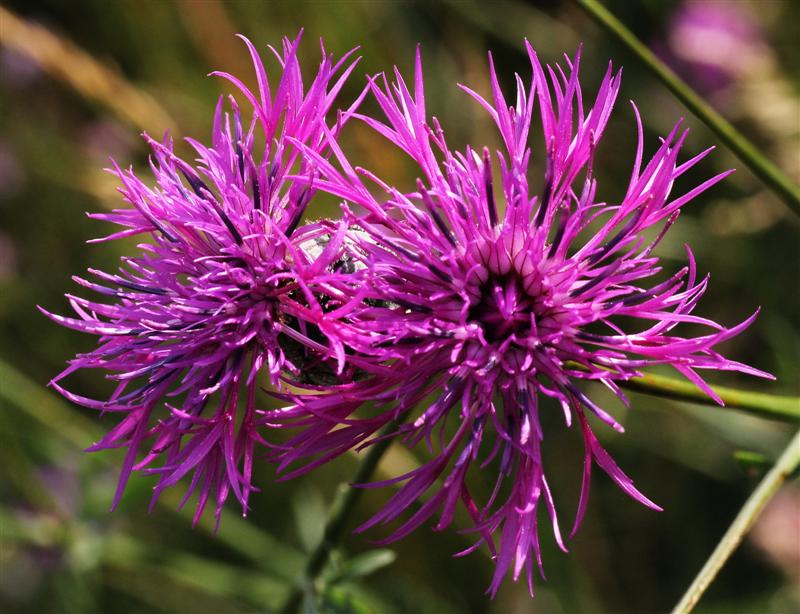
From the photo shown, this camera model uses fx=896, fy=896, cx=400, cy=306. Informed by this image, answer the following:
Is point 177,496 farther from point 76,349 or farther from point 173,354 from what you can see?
point 173,354

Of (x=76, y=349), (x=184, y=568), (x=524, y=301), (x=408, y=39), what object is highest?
(x=408, y=39)

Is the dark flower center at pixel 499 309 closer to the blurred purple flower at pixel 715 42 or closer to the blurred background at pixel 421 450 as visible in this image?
the blurred background at pixel 421 450

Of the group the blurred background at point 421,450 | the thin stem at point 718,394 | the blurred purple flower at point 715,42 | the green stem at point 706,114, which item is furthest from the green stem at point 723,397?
the blurred purple flower at point 715,42

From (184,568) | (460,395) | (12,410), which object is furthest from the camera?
(12,410)

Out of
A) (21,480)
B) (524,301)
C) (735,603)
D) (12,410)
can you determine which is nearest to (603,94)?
(524,301)

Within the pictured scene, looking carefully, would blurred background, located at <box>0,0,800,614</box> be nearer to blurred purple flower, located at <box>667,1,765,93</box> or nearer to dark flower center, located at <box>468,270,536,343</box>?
blurred purple flower, located at <box>667,1,765,93</box>

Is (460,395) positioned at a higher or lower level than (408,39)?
lower

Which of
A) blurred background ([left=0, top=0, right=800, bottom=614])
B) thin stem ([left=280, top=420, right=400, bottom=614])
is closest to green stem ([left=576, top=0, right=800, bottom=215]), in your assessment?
thin stem ([left=280, top=420, right=400, bottom=614])
